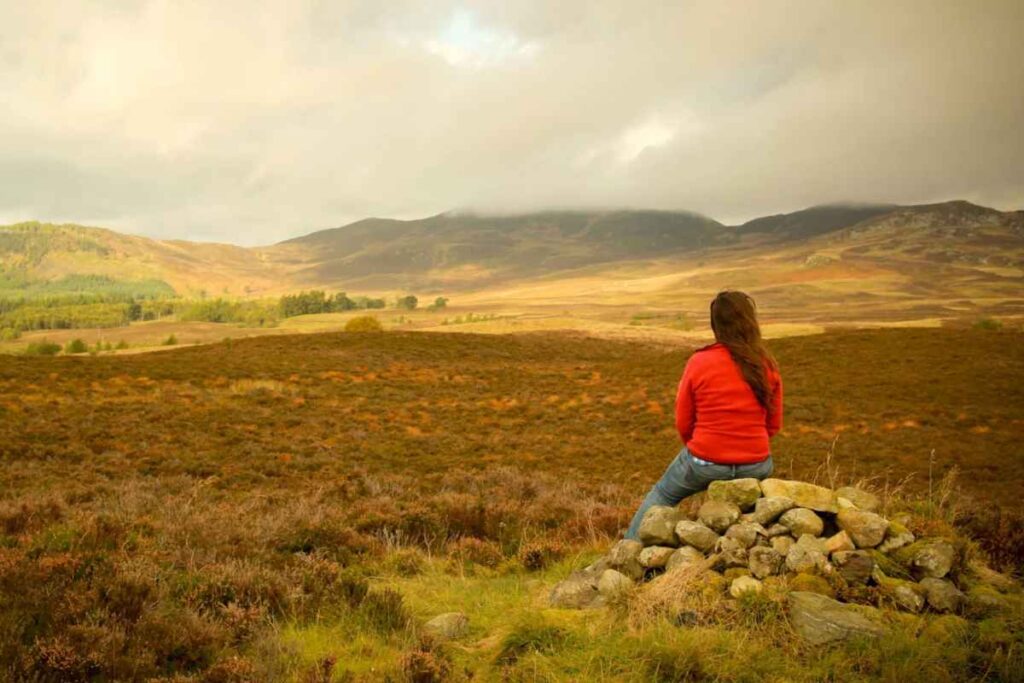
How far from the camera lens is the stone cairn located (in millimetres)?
4410

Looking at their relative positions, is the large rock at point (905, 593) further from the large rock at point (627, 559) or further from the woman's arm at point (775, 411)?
the large rock at point (627, 559)

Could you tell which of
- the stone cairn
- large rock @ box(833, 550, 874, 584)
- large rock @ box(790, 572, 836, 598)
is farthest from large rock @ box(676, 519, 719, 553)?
large rock @ box(833, 550, 874, 584)

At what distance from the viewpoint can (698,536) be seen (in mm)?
5289

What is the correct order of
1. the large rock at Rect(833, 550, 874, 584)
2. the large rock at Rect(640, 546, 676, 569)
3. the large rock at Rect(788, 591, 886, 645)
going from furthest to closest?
the large rock at Rect(640, 546, 676, 569)
the large rock at Rect(833, 550, 874, 584)
the large rock at Rect(788, 591, 886, 645)

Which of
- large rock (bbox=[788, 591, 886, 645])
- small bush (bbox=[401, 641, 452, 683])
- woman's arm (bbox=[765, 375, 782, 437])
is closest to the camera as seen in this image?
small bush (bbox=[401, 641, 452, 683])

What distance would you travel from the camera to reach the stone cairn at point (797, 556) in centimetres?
441

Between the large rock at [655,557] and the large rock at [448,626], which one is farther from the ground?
the large rock at [655,557]

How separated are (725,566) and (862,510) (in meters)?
1.38

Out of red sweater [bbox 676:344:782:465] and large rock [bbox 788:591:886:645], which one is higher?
red sweater [bbox 676:344:782:465]

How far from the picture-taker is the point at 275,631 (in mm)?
4512

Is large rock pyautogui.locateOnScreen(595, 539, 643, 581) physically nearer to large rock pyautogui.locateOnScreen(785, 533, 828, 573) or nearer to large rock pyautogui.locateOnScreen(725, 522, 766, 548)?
large rock pyautogui.locateOnScreen(725, 522, 766, 548)

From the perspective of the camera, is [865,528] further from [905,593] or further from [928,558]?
[905,593]

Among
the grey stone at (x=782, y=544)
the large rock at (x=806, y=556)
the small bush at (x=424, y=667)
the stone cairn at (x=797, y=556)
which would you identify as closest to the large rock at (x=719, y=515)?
the stone cairn at (x=797, y=556)

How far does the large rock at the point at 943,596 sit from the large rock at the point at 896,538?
0.42 m
